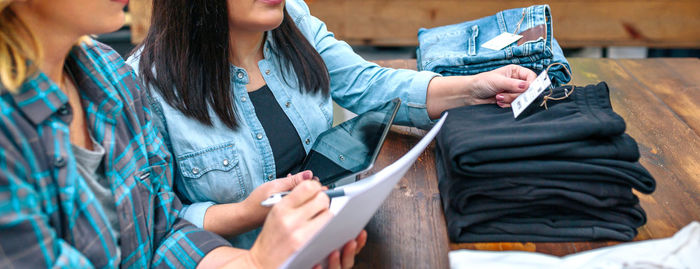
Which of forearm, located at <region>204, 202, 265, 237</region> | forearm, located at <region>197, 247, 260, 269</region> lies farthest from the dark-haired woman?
forearm, located at <region>197, 247, 260, 269</region>

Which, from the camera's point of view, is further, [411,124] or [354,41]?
[354,41]

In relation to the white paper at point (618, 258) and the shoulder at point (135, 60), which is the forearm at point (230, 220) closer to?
the shoulder at point (135, 60)

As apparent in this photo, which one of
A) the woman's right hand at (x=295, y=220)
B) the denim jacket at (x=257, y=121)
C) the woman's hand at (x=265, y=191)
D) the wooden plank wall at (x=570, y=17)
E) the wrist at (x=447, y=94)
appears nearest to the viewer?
the woman's right hand at (x=295, y=220)

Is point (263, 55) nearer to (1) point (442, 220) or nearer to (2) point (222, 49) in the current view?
(2) point (222, 49)

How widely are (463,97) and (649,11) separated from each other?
209cm

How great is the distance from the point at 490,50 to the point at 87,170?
3.19 feet

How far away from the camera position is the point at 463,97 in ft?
4.40

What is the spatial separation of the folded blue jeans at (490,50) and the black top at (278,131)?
438 mm

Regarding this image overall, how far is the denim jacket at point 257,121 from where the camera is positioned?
1.17 meters

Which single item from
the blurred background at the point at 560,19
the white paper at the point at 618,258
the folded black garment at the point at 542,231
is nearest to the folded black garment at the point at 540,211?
the folded black garment at the point at 542,231

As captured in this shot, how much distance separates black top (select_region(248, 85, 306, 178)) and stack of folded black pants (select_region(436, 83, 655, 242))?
1.40 feet

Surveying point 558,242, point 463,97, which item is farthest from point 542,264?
point 463,97

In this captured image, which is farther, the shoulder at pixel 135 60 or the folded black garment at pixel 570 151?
the shoulder at pixel 135 60

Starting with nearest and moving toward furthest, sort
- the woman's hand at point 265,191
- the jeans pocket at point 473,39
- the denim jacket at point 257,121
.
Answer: the woman's hand at point 265,191, the denim jacket at point 257,121, the jeans pocket at point 473,39
